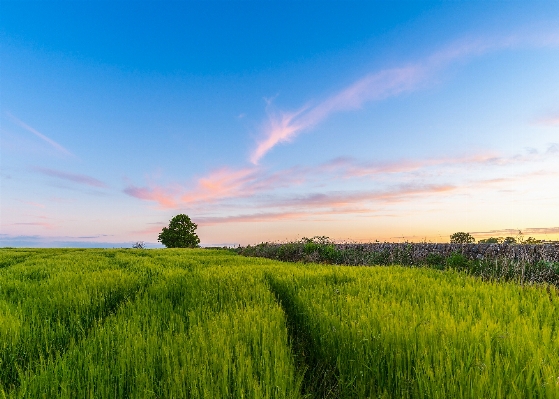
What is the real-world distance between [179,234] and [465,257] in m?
53.2

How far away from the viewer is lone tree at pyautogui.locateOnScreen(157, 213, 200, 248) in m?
55.5

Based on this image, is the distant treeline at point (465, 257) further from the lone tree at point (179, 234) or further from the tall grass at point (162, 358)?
the lone tree at point (179, 234)

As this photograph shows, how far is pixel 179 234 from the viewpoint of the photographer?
183 feet

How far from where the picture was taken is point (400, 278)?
19.8ft

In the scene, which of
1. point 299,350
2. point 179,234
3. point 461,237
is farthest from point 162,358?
point 179,234

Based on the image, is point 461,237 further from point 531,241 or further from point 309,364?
point 309,364

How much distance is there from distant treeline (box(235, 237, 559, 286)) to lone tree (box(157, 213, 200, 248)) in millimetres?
44448

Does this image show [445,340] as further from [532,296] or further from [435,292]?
[532,296]

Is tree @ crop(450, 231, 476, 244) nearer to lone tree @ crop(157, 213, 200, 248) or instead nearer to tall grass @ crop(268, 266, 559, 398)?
tall grass @ crop(268, 266, 559, 398)

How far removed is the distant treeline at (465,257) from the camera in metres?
7.05

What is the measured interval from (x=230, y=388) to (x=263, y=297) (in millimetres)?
2540

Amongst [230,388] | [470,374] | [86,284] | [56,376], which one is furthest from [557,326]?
[86,284]

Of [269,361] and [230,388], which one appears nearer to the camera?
[230,388]

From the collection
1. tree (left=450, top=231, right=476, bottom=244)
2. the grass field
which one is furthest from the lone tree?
the grass field
